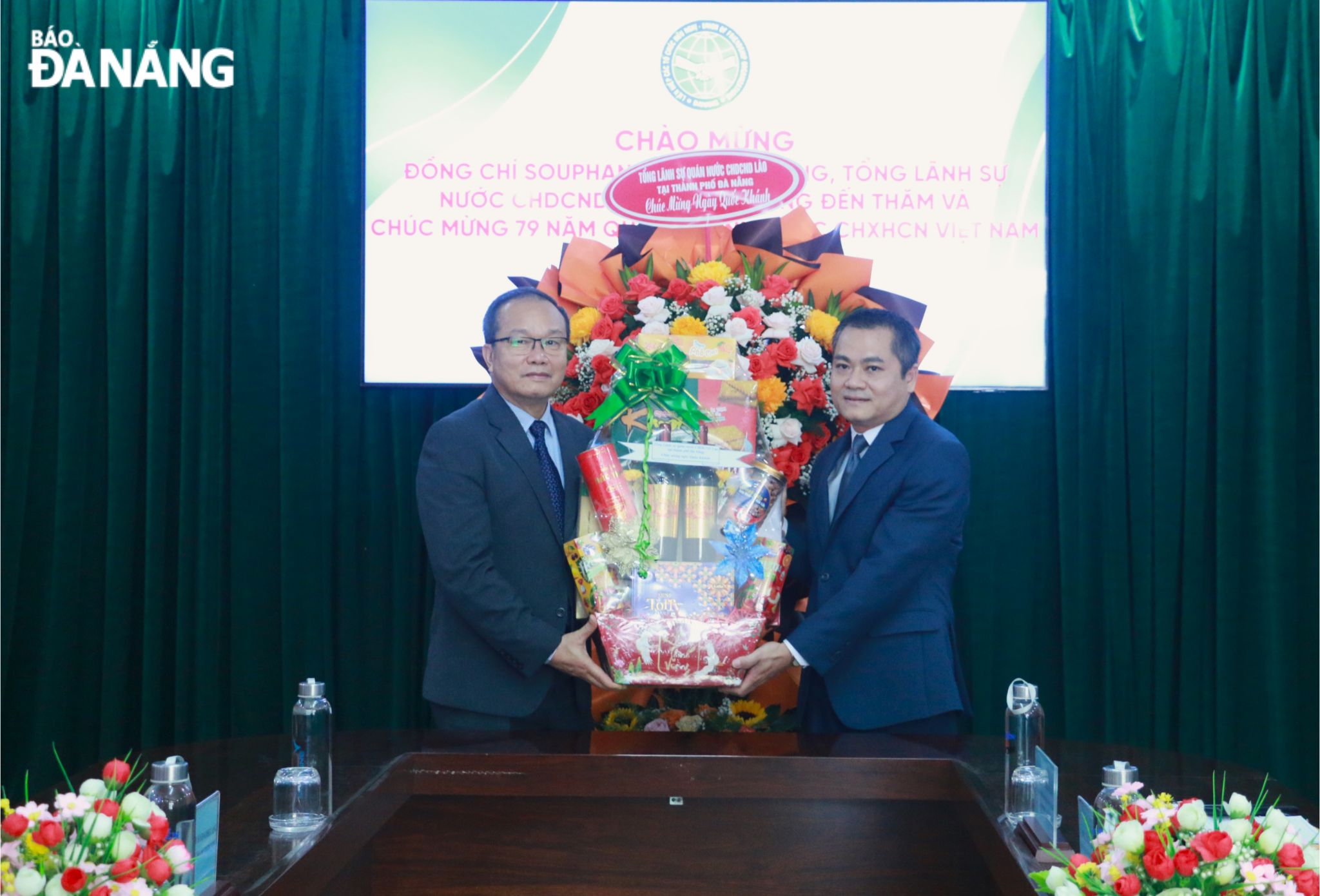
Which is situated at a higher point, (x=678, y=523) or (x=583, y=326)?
(x=583, y=326)

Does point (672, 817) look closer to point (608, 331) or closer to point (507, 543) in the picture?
point (507, 543)

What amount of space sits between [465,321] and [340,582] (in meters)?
0.89

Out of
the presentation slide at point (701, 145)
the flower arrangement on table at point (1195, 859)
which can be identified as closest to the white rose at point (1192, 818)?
the flower arrangement on table at point (1195, 859)

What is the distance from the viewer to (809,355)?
271 centimetres

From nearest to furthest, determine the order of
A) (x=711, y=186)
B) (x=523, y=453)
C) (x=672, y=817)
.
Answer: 1. (x=672, y=817)
2. (x=523, y=453)
3. (x=711, y=186)

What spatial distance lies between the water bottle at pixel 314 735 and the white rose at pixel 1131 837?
42.3 inches

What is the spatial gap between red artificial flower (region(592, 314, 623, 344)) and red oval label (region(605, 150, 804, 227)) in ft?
2.47

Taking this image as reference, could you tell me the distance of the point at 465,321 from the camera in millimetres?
3545

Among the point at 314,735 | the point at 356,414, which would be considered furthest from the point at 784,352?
the point at 356,414

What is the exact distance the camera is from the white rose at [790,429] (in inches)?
105

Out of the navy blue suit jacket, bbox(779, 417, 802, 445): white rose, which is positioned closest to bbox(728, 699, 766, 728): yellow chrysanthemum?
the navy blue suit jacket

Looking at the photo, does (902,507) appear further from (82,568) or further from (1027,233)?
(82,568)

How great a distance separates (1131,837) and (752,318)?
1.74 meters

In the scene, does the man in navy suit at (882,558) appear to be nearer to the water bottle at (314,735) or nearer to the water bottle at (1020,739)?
the water bottle at (1020,739)
